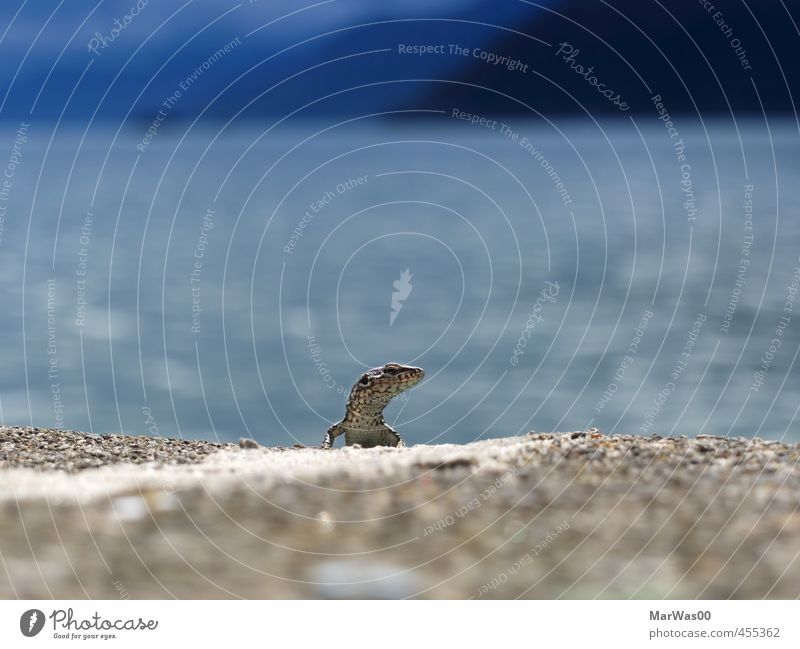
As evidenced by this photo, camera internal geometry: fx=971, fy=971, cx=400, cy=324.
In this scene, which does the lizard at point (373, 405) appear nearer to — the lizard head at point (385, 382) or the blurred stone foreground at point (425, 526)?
the lizard head at point (385, 382)

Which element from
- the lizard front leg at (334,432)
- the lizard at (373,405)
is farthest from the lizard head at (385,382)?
the lizard front leg at (334,432)

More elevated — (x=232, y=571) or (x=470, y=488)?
(x=470, y=488)

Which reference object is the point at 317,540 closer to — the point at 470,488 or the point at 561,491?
the point at 470,488

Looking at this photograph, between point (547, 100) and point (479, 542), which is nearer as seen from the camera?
point (479, 542)

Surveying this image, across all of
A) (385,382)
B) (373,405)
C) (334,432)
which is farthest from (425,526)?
(334,432)

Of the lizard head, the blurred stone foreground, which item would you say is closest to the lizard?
the lizard head
